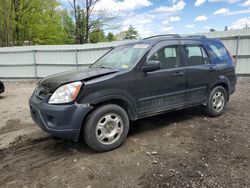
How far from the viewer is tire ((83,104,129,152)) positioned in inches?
138

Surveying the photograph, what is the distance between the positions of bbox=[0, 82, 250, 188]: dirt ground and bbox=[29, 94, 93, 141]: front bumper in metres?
0.46

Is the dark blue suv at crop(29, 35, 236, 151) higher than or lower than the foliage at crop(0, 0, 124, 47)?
lower

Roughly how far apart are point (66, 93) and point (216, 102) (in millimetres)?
3510

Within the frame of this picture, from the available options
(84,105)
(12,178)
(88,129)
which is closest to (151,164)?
(88,129)

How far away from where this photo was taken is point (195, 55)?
190 inches

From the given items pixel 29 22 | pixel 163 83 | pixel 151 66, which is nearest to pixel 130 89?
pixel 151 66

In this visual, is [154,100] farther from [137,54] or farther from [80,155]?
[80,155]

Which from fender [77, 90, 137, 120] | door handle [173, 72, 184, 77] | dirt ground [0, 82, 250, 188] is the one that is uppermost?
door handle [173, 72, 184, 77]

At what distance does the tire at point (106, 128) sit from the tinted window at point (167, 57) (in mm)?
1218

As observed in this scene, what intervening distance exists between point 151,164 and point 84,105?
1.29 m

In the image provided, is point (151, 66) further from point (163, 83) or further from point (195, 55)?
point (195, 55)

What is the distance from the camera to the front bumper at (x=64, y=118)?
3328mm

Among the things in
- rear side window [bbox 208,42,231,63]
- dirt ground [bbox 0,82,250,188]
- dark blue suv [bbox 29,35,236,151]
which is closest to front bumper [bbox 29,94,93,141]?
dark blue suv [bbox 29,35,236,151]

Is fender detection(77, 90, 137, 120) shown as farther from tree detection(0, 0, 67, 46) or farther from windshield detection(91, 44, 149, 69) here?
tree detection(0, 0, 67, 46)
